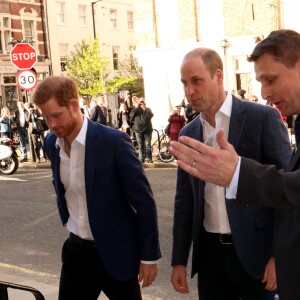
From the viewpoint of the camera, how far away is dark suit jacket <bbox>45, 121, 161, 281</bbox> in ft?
10.1

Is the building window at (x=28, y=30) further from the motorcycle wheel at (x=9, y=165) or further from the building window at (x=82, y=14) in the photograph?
the motorcycle wheel at (x=9, y=165)

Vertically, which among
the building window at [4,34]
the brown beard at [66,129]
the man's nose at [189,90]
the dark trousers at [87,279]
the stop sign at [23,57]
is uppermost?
the building window at [4,34]

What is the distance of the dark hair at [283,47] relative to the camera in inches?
82.4

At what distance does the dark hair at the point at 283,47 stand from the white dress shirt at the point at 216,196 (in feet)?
2.62

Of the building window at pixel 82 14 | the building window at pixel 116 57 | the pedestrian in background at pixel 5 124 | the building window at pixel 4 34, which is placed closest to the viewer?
the pedestrian in background at pixel 5 124

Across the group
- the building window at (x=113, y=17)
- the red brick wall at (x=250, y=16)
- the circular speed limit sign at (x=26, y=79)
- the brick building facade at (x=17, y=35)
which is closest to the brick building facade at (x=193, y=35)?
the red brick wall at (x=250, y=16)

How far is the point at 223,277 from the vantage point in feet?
9.82

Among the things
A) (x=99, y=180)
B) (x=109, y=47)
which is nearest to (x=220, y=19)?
(x=99, y=180)

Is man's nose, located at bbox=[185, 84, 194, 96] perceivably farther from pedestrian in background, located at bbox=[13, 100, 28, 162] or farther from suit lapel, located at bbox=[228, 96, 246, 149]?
pedestrian in background, located at bbox=[13, 100, 28, 162]

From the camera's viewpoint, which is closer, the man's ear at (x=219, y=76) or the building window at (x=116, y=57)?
the man's ear at (x=219, y=76)

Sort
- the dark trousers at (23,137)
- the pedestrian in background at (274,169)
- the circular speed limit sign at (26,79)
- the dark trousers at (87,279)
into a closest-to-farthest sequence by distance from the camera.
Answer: the pedestrian in background at (274,169) < the dark trousers at (87,279) < the circular speed limit sign at (26,79) < the dark trousers at (23,137)

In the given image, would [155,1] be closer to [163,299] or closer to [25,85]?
[25,85]

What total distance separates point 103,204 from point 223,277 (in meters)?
0.69

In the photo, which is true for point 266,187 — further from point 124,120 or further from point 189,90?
point 124,120
